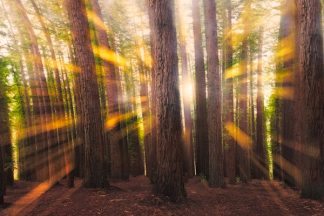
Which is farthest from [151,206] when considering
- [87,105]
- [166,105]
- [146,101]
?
[146,101]

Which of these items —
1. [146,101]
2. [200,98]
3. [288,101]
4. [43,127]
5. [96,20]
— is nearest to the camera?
[288,101]

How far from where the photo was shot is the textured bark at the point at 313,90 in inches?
323

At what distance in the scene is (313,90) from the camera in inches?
325

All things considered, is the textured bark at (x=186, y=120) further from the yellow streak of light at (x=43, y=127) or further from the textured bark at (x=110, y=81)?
the yellow streak of light at (x=43, y=127)

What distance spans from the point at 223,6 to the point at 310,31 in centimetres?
862

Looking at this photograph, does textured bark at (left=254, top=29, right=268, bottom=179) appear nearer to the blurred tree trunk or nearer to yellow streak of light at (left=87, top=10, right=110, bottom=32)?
the blurred tree trunk

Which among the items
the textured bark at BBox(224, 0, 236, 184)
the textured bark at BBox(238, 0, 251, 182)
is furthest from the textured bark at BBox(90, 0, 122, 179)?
the textured bark at BBox(238, 0, 251, 182)

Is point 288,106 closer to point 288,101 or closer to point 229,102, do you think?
point 288,101

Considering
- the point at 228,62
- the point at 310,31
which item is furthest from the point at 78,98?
the point at 228,62

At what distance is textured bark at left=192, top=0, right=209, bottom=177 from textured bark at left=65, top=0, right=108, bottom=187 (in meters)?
6.80

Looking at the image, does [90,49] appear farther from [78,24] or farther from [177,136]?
[177,136]

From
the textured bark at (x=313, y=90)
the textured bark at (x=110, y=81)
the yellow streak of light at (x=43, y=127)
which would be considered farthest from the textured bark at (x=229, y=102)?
the yellow streak of light at (x=43, y=127)

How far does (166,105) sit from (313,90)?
4246 mm

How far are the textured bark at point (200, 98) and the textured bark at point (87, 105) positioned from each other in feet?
22.3
